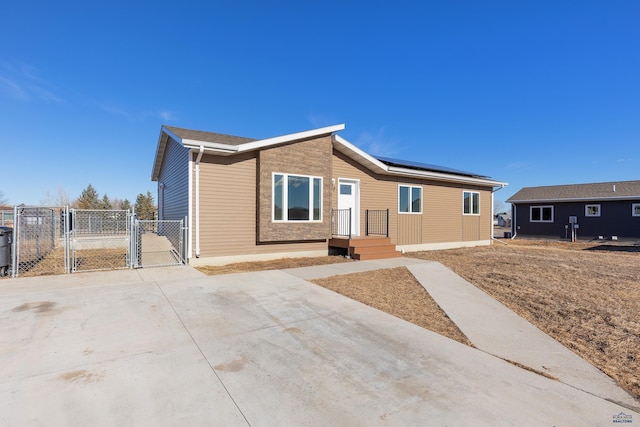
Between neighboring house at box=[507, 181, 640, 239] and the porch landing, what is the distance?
18943 mm

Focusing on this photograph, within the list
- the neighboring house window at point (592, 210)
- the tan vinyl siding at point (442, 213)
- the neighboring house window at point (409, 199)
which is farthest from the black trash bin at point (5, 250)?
the neighboring house window at point (592, 210)

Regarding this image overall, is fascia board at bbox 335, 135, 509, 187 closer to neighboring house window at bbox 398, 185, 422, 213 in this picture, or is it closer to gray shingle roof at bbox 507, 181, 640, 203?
neighboring house window at bbox 398, 185, 422, 213

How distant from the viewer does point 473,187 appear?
15.1m

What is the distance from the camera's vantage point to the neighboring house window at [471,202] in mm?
14867

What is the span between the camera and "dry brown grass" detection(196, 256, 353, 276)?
770 centimetres

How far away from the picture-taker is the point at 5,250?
6.42 m

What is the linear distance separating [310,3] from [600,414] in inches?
522

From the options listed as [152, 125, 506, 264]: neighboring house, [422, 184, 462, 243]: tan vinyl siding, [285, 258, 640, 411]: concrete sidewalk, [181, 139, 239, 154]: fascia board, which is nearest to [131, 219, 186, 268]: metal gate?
[152, 125, 506, 264]: neighboring house

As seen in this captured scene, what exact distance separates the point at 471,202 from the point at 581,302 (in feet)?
35.3

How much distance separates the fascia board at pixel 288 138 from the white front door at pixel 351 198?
2.04m

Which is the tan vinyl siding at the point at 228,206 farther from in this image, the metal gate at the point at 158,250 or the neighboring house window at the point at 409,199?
the neighboring house window at the point at 409,199

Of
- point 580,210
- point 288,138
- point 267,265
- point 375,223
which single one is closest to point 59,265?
point 267,265

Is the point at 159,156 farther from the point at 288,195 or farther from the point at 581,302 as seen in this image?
the point at 581,302

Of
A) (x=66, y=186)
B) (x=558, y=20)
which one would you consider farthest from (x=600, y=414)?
(x=66, y=186)
